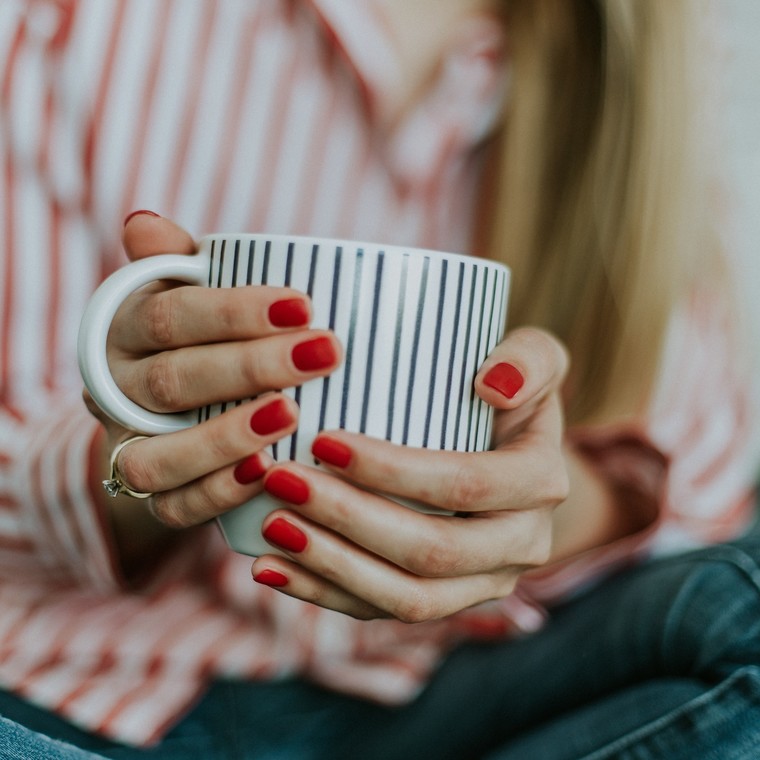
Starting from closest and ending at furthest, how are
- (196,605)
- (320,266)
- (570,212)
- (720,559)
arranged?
(320,266) → (720,559) → (196,605) → (570,212)

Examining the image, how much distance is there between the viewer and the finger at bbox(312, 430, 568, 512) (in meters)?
0.36

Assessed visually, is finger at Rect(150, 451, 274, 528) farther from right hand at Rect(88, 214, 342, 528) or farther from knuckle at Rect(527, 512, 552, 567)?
knuckle at Rect(527, 512, 552, 567)

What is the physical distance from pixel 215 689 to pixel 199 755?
0.25 ft

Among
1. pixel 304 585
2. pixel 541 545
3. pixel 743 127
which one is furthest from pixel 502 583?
pixel 743 127

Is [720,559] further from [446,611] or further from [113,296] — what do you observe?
[113,296]

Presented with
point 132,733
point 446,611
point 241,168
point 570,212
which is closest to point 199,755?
point 132,733

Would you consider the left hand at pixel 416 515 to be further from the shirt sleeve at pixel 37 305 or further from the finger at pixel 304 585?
the shirt sleeve at pixel 37 305

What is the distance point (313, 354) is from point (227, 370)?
45mm

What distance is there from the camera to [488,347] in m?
0.41

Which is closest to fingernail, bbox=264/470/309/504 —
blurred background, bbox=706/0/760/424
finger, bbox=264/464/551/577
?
finger, bbox=264/464/551/577

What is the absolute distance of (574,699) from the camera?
0.63m

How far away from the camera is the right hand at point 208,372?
351 millimetres

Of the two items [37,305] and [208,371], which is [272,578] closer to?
[208,371]

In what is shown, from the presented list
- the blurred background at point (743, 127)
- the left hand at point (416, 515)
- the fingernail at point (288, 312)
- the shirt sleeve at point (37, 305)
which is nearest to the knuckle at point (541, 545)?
the left hand at point (416, 515)
